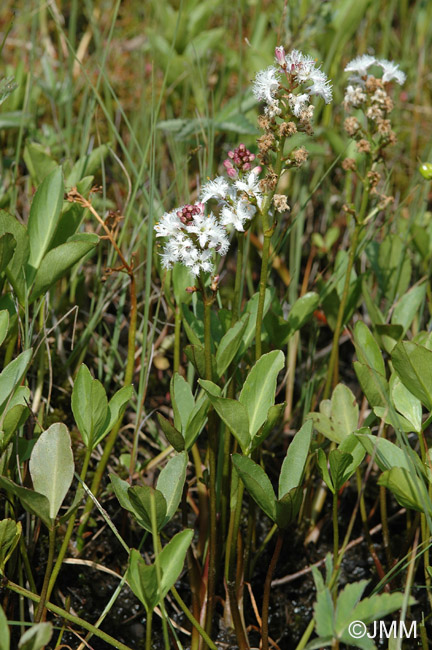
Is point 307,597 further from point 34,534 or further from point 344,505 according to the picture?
point 34,534

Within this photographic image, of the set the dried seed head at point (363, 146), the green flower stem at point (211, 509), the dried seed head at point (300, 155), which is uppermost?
the dried seed head at point (363, 146)

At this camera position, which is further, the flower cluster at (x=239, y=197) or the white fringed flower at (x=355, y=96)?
the white fringed flower at (x=355, y=96)

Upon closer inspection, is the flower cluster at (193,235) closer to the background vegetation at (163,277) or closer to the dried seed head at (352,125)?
the background vegetation at (163,277)

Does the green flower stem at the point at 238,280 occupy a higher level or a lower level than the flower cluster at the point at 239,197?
lower

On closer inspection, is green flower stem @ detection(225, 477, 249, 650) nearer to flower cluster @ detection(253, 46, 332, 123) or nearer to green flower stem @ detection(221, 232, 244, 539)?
green flower stem @ detection(221, 232, 244, 539)

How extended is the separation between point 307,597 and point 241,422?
20.8 inches

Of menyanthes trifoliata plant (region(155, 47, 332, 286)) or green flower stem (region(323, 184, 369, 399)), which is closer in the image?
menyanthes trifoliata plant (region(155, 47, 332, 286))

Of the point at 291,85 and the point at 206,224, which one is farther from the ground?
the point at 291,85

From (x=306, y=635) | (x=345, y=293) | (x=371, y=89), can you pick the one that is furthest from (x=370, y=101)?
(x=306, y=635)

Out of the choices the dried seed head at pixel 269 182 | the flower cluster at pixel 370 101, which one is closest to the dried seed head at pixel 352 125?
the flower cluster at pixel 370 101

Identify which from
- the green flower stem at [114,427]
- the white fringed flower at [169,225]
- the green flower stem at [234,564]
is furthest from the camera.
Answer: the green flower stem at [114,427]

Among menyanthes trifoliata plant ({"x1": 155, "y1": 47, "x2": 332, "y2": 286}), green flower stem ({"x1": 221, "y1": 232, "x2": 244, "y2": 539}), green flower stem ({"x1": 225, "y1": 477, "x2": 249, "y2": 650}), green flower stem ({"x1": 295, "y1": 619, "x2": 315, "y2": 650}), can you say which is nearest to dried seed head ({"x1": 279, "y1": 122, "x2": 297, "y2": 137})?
menyanthes trifoliata plant ({"x1": 155, "y1": 47, "x2": 332, "y2": 286})

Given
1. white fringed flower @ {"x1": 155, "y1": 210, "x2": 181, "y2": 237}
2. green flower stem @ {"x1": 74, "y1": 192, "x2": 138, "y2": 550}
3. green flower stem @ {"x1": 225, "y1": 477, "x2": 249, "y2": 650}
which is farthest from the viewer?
green flower stem @ {"x1": 74, "y1": 192, "x2": 138, "y2": 550}

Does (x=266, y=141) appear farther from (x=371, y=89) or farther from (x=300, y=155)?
(x=371, y=89)
